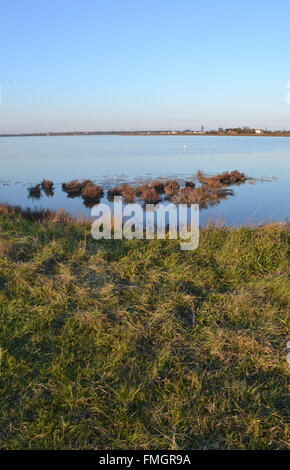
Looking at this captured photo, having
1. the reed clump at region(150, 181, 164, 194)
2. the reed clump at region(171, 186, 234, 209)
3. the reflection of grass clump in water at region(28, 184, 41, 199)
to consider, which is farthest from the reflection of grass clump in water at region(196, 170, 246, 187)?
the reflection of grass clump in water at region(28, 184, 41, 199)

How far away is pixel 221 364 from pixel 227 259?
8.08 ft

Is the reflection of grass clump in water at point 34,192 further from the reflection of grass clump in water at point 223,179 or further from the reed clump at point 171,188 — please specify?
the reflection of grass clump in water at point 223,179

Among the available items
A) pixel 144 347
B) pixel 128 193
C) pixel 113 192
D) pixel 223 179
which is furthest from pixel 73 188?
pixel 144 347

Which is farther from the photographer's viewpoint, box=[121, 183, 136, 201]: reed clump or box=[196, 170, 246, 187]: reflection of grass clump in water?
box=[196, 170, 246, 187]: reflection of grass clump in water

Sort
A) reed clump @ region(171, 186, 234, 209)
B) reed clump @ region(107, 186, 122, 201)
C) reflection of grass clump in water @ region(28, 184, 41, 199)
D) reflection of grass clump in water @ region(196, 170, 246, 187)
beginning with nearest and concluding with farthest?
reed clump @ region(171, 186, 234, 209) → reed clump @ region(107, 186, 122, 201) → reflection of grass clump in water @ region(28, 184, 41, 199) → reflection of grass clump in water @ region(196, 170, 246, 187)

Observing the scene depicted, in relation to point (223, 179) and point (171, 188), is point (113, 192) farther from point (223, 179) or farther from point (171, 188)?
point (223, 179)

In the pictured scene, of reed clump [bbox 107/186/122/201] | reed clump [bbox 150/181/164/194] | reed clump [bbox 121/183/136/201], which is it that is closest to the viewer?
reed clump [bbox 121/183/136/201]

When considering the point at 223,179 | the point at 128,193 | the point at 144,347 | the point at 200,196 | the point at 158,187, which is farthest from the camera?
the point at 223,179

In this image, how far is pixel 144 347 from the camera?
3.49m

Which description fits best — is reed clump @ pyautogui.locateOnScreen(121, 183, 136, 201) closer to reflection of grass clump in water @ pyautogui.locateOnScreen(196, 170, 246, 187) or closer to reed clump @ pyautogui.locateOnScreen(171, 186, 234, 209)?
reed clump @ pyautogui.locateOnScreen(171, 186, 234, 209)

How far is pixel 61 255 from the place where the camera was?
18.5ft

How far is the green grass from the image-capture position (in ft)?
8.31

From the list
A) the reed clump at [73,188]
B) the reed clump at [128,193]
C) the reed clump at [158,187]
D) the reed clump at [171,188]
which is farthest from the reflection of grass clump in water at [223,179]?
the reed clump at [73,188]

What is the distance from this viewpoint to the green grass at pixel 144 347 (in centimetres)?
253
